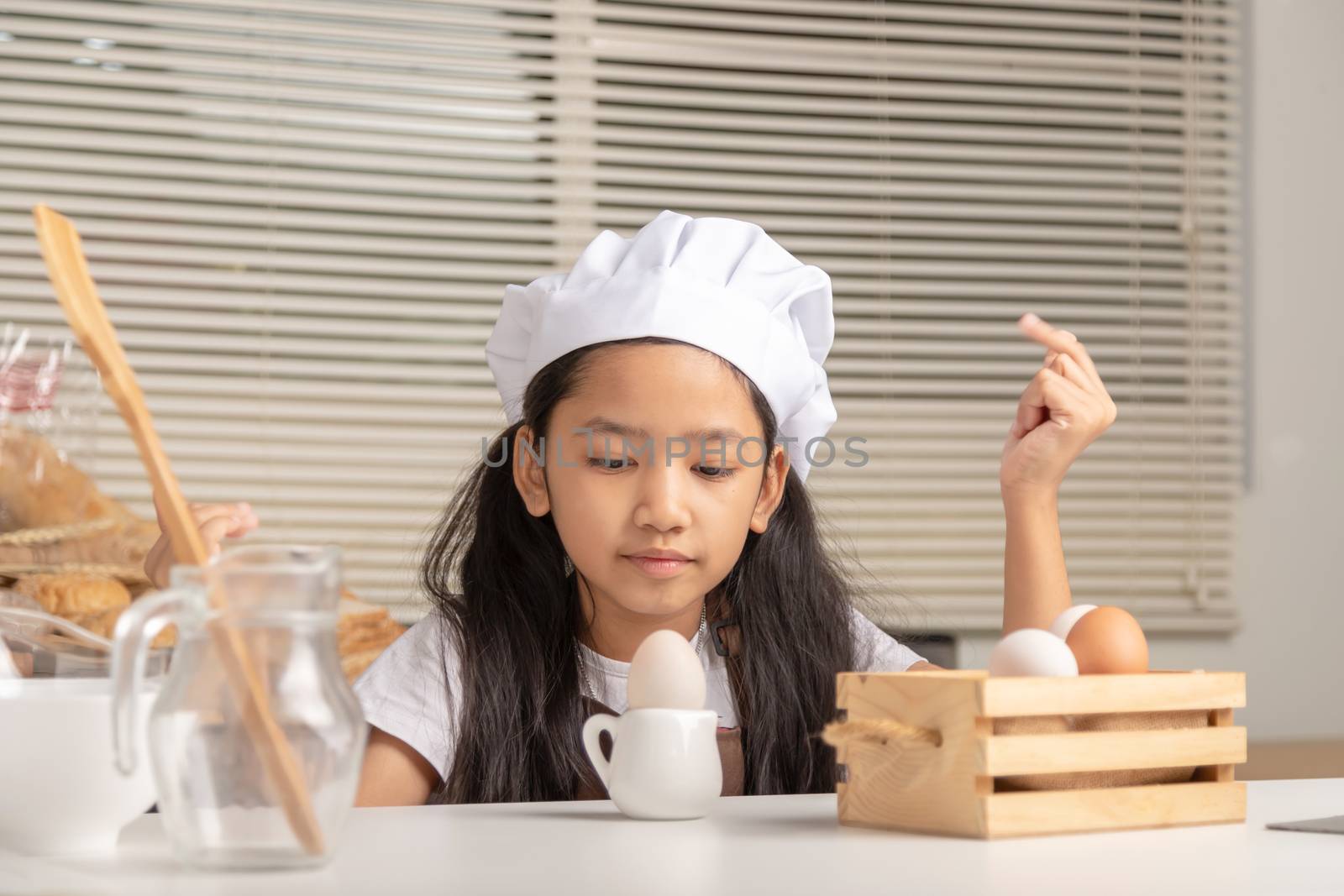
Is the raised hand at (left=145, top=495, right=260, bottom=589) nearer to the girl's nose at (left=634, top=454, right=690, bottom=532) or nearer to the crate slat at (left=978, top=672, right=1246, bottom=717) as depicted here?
the girl's nose at (left=634, top=454, right=690, bottom=532)

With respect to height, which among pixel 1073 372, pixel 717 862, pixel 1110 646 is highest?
pixel 1073 372

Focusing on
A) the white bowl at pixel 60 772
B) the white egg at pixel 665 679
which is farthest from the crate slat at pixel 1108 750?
the white bowl at pixel 60 772

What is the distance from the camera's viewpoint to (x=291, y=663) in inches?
21.6

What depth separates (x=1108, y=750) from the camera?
700 millimetres

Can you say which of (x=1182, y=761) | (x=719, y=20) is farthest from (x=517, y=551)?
(x=719, y=20)

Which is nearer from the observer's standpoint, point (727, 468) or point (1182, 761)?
point (1182, 761)

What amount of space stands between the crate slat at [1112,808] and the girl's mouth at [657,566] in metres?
0.49

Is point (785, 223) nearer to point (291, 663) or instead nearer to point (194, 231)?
point (194, 231)

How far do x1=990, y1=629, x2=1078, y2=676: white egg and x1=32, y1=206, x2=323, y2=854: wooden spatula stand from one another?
36 cm

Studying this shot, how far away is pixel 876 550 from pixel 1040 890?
2.25 meters

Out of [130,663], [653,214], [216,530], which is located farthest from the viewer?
[653,214]

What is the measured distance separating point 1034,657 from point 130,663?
44cm

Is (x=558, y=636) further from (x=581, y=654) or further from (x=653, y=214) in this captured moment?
(x=653, y=214)

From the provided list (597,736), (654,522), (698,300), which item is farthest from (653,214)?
(597,736)
